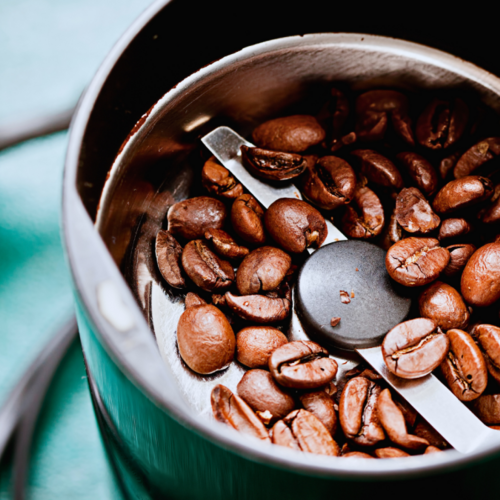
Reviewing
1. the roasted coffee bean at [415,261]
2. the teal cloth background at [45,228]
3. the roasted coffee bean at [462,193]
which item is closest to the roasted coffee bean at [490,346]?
the roasted coffee bean at [415,261]

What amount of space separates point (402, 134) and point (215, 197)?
393mm

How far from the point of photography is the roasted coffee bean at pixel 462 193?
35.4 inches

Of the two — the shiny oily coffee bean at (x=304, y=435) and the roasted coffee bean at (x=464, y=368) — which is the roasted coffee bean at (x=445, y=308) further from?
the shiny oily coffee bean at (x=304, y=435)

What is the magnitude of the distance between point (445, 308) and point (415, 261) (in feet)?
0.29

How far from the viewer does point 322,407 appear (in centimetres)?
79

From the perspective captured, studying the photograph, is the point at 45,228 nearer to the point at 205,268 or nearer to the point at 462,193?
the point at 205,268

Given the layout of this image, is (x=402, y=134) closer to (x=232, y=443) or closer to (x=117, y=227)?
(x=117, y=227)

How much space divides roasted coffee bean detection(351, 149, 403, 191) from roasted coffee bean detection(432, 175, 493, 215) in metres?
0.09

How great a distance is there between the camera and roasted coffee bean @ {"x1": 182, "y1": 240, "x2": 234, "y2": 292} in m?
0.87

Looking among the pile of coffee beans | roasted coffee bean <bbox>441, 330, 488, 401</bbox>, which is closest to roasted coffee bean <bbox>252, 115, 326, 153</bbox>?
the pile of coffee beans

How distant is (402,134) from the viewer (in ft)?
3.43

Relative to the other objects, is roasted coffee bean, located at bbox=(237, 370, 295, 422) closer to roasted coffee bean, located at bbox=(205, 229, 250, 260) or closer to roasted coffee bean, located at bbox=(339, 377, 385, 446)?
roasted coffee bean, located at bbox=(339, 377, 385, 446)

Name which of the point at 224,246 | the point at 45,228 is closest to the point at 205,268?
the point at 224,246

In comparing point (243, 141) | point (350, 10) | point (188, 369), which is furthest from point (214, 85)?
point (188, 369)
